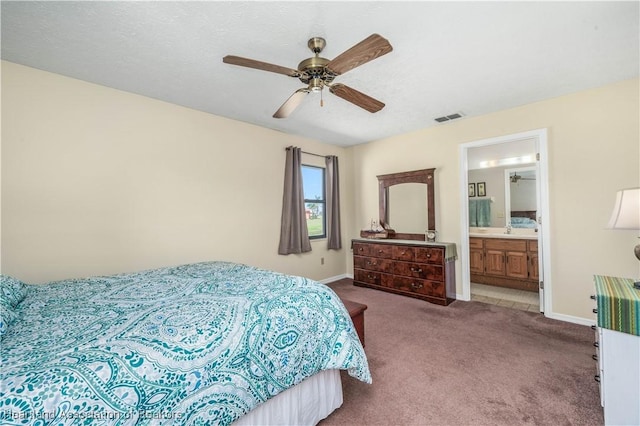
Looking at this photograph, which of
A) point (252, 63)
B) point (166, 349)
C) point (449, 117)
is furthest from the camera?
point (449, 117)

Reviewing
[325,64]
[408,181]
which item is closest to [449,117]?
[408,181]

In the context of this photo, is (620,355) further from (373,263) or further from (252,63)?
(373,263)

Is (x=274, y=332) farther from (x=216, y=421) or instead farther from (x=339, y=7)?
(x=339, y=7)

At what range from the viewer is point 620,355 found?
1424 mm

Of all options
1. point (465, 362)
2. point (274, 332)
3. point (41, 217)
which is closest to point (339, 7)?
point (274, 332)

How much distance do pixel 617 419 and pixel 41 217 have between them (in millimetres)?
4223

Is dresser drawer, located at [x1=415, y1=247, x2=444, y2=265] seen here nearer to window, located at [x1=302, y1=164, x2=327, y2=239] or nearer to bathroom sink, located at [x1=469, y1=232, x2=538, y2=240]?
bathroom sink, located at [x1=469, y1=232, x2=538, y2=240]

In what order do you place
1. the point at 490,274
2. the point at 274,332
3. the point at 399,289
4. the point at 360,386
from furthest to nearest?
the point at 490,274, the point at 399,289, the point at 360,386, the point at 274,332

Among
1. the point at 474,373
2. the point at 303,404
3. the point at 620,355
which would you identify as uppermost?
the point at 620,355

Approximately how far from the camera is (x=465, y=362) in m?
2.17

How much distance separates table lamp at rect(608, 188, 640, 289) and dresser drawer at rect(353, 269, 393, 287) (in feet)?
8.53

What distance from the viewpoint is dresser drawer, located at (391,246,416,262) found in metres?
3.79

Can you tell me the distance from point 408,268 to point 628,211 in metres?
2.38

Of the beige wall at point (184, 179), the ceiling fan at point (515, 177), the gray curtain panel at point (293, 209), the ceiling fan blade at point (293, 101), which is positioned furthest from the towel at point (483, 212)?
the ceiling fan blade at point (293, 101)
